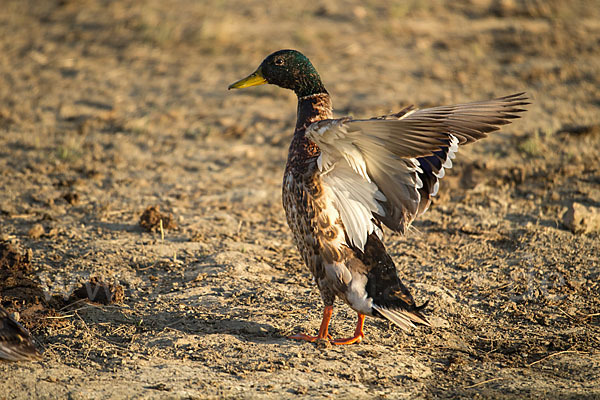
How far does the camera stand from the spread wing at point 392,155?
146 inches

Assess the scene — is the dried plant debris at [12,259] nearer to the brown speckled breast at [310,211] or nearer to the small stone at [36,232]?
the small stone at [36,232]

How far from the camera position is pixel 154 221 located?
5914mm

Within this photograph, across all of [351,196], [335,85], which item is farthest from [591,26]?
[351,196]

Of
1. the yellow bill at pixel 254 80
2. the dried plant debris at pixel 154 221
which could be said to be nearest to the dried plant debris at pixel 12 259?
the dried plant debris at pixel 154 221

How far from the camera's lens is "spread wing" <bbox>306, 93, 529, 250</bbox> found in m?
3.72

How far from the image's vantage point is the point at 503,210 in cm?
639

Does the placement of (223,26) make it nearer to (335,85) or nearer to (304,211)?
(335,85)

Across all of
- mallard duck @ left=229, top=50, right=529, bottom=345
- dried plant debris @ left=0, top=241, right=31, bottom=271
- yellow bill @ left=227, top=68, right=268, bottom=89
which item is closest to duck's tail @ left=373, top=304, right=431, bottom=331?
mallard duck @ left=229, top=50, right=529, bottom=345

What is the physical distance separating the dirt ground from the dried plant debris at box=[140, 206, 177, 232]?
0.04 meters

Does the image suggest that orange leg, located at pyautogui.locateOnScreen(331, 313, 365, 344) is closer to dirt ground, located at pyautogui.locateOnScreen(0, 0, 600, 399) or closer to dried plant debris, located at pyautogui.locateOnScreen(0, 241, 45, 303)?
dirt ground, located at pyautogui.locateOnScreen(0, 0, 600, 399)

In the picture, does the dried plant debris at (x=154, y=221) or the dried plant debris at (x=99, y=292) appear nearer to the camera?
the dried plant debris at (x=99, y=292)

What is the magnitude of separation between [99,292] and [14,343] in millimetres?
1041

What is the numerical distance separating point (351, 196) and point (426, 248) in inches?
72.6

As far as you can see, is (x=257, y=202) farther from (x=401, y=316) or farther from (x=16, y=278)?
(x=401, y=316)
